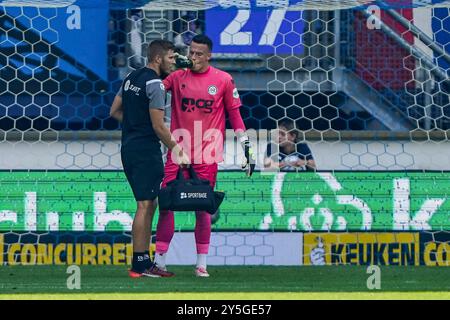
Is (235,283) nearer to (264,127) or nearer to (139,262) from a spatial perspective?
(139,262)

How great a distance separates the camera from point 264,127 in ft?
39.4

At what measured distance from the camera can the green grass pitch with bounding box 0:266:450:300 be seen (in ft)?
25.2

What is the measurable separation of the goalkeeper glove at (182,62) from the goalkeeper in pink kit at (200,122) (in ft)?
0.17

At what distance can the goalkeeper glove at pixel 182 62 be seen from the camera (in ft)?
29.4

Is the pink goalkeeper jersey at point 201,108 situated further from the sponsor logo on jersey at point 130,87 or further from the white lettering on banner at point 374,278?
the white lettering on banner at point 374,278

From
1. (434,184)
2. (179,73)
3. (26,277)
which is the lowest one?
(26,277)

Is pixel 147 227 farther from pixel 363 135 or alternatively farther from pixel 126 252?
pixel 363 135

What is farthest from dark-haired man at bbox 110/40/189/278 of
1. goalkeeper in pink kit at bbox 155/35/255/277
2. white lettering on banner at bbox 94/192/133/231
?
white lettering on banner at bbox 94/192/133/231

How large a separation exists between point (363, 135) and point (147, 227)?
2864mm

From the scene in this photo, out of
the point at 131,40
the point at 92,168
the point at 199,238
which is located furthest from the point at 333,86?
the point at 199,238

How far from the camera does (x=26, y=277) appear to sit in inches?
356

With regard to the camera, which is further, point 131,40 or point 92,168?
point 131,40

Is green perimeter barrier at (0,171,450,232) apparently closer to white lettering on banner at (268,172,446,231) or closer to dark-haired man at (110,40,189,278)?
white lettering on banner at (268,172,446,231)

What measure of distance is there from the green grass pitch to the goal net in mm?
456
